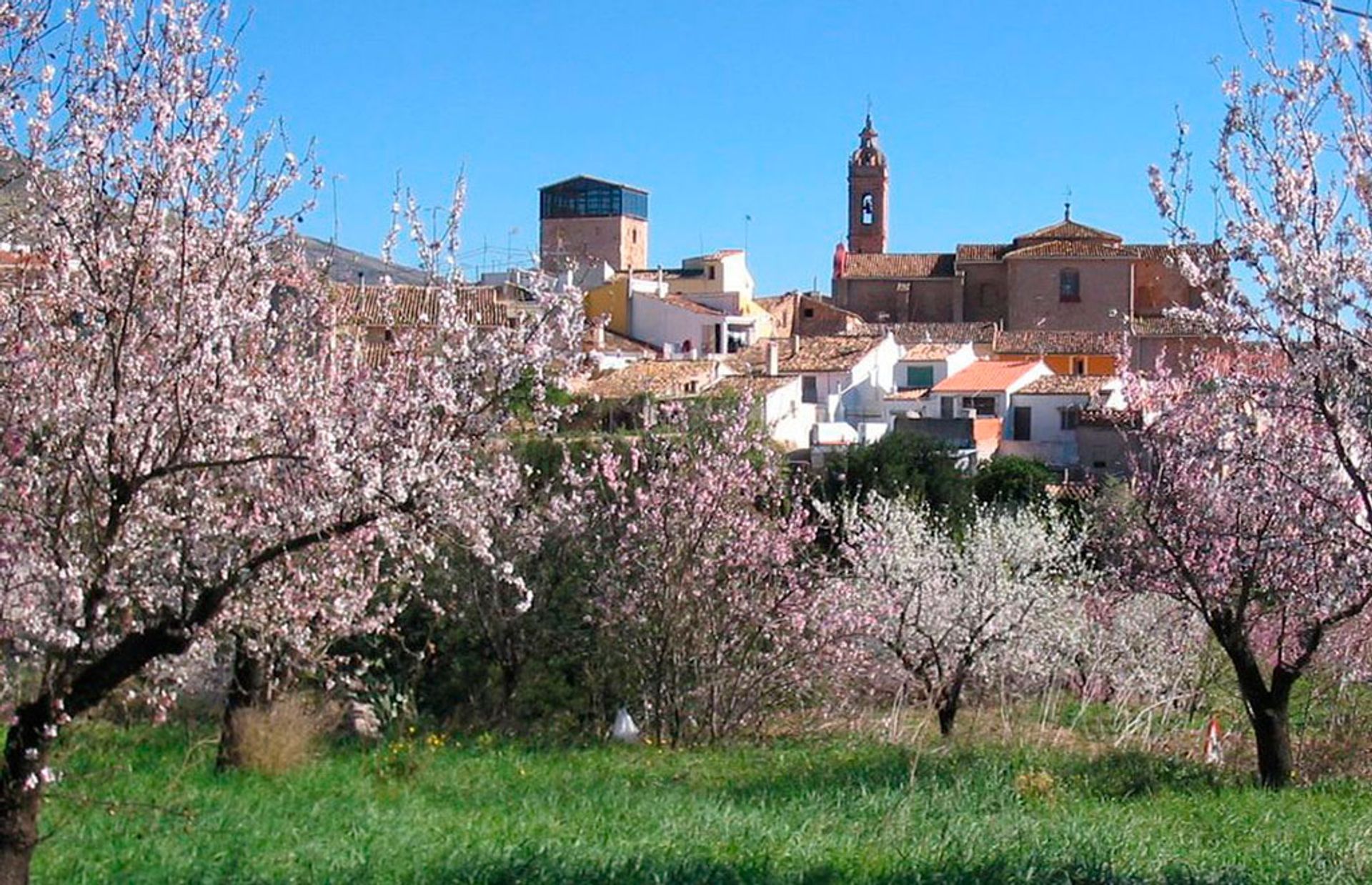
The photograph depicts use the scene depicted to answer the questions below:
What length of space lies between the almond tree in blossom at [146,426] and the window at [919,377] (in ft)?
146

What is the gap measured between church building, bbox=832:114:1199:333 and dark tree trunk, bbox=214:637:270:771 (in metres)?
54.9

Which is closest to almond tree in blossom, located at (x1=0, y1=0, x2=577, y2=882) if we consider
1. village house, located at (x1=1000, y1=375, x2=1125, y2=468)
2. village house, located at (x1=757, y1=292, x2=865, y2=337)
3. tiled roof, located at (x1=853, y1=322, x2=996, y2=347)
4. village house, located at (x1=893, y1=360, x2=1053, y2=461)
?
village house, located at (x1=893, y1=360, x2=1053, y2=461)

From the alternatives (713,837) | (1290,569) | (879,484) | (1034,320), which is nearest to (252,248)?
(713,837)

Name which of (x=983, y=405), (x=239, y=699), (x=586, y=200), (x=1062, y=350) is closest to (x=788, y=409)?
(x=983, y=405)

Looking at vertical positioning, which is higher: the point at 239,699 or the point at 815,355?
the point at 815,355

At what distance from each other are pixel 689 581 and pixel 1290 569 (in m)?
5.39

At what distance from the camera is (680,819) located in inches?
335

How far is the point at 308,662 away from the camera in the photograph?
10656 mm

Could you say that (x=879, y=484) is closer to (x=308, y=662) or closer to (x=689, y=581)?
(x=689, y=581)

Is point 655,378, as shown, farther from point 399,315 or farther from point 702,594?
point 399,315

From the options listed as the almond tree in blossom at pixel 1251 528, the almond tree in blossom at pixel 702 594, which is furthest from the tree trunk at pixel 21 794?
the almond tree in blossom at pixel 702 594

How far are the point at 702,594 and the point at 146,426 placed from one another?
8.47 metres

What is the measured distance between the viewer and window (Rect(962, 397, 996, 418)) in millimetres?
45250

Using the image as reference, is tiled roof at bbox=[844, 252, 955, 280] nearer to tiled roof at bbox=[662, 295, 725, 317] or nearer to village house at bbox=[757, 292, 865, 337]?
village house at bbox=[757, 292, 865, 337]
